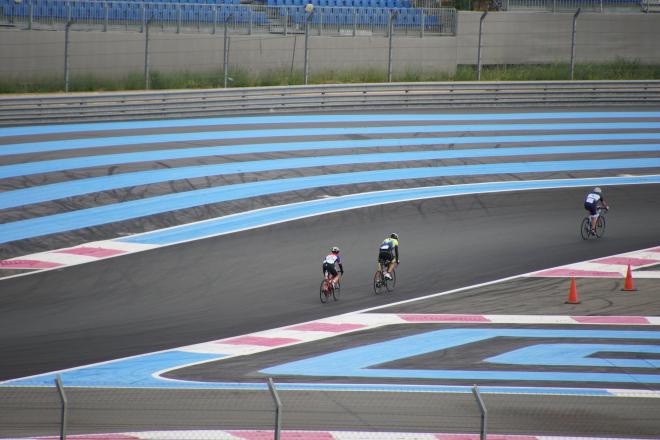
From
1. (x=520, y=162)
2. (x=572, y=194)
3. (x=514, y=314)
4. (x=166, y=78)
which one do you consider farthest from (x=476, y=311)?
(x=166, y=78)

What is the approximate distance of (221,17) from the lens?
30.6 metres

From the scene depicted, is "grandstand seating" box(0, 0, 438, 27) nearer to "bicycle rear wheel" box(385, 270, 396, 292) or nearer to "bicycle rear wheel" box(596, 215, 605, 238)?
"bicycle rear wheel" box(596, 215, 605, 238)

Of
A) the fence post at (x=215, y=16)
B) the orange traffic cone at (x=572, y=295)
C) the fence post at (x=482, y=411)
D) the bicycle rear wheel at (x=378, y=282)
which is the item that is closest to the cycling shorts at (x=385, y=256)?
the bicycle rear wheel at (x=378, y=282)

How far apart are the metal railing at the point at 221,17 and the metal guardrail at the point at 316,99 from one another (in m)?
2.29

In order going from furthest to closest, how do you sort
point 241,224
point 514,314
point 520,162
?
point 520,162, point 241,224, point 514,314

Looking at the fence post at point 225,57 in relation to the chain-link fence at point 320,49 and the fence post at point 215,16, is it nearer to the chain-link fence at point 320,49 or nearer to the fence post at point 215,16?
the chain-link fence at point 320,49

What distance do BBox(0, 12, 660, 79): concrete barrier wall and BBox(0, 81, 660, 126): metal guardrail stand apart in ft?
4.81

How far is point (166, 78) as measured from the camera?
29.5 meters

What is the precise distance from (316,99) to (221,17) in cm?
380

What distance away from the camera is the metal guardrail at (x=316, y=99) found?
87.4 feet

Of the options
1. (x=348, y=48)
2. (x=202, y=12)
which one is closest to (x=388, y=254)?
(x=202, y=12)

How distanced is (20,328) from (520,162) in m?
16.1

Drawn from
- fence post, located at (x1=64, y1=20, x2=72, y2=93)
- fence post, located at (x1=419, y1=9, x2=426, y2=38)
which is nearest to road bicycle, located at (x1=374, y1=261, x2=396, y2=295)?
fence post, located at (x1=64, y1=20, x2=72, y2=93)

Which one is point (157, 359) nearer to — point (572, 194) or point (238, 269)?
point (238, 269)
